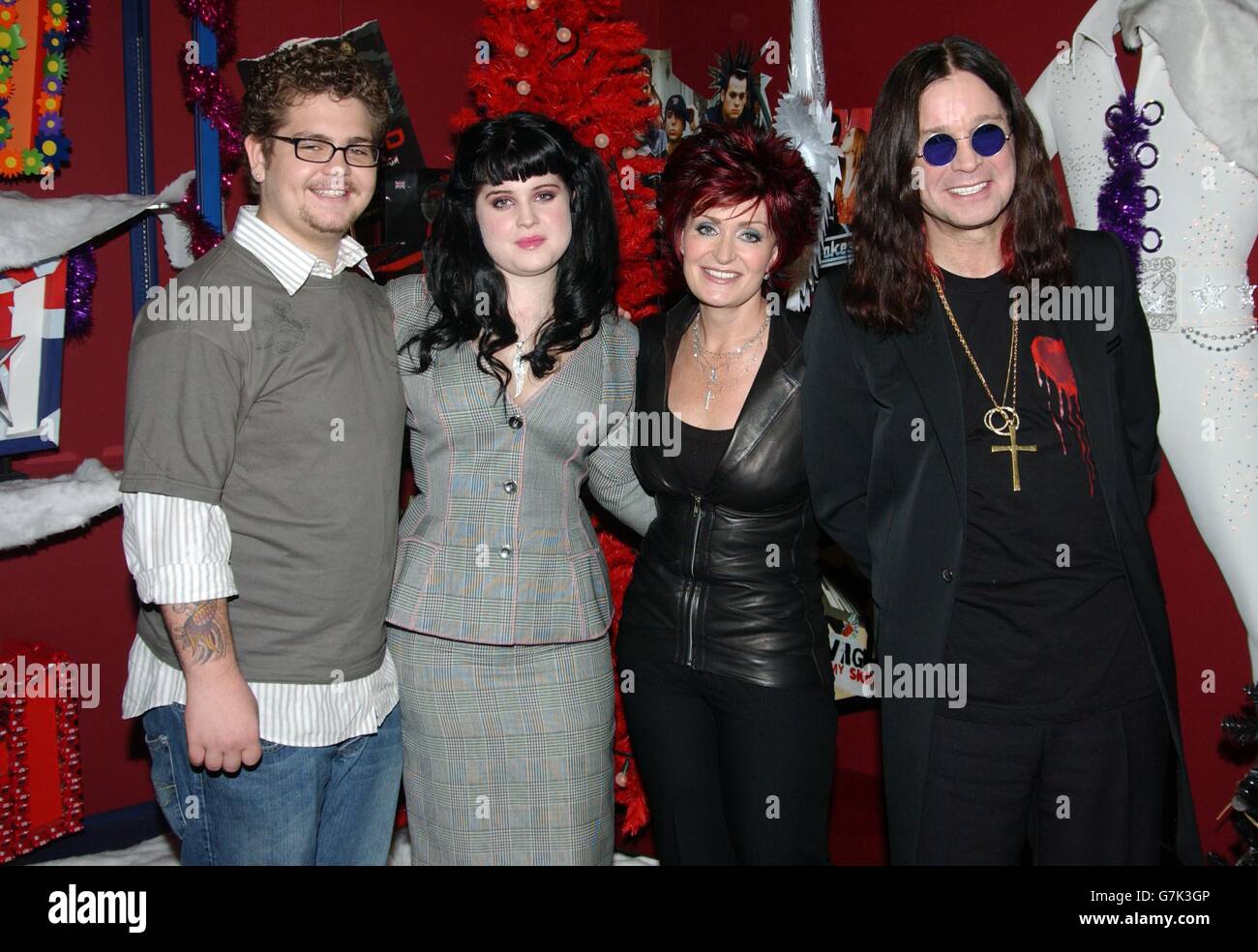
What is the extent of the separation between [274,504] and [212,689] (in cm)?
35

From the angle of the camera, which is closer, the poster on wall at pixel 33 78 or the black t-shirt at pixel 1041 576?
the black t-shirt at pixel 1041 576

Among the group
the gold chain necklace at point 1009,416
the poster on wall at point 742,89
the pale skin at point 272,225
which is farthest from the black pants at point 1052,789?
the poster on wall at point 742,89

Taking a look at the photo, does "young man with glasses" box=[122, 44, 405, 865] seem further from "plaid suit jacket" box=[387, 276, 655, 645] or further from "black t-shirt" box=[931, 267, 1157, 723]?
"black t-shirt" box=[931, 267, 1157, 723]

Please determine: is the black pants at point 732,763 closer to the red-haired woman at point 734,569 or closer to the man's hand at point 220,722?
the red-haired woman at point 734,569

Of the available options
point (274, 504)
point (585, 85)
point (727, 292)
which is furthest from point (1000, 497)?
point (585, 85)

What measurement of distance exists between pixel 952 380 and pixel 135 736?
3.04 meters

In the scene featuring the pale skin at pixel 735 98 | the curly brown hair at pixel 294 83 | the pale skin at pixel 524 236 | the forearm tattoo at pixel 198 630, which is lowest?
the forearm tattoo at pixel 198 630

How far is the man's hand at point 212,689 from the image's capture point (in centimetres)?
195

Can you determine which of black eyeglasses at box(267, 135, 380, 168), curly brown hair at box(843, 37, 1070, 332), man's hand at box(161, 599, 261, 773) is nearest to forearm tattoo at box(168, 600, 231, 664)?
man's hand at box(161, 599, 261, 773)

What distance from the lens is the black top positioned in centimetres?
236

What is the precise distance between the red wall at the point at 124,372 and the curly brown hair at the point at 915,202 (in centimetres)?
138

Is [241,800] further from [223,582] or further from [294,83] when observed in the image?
[294,83]
